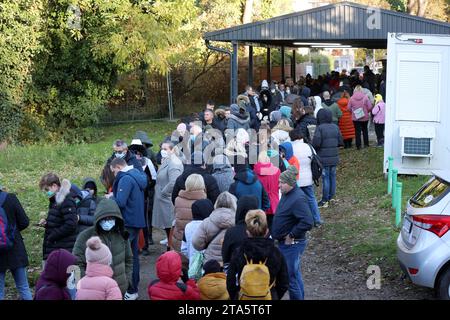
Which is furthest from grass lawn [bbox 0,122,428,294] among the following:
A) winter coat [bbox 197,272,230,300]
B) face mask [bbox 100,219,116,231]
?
winter coat [bbox 197,272,230,300]

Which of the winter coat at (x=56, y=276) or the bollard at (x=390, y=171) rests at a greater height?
the winter coat at (x=56, y=276)

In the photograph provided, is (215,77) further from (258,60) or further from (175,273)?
(175,273)

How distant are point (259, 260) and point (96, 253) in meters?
1.50

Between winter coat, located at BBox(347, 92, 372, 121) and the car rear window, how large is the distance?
1087 cm

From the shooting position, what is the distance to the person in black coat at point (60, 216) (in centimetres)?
837

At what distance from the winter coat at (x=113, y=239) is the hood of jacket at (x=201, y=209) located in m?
0.93

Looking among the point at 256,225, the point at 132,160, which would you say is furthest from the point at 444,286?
the point at 132,160

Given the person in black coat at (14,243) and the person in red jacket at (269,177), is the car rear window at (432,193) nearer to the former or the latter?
the person in red jacket at (269,177)

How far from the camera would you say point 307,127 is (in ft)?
48.9

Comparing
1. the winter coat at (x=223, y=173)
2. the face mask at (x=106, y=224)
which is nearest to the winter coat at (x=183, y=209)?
the winter coat at (x=223, y=173)

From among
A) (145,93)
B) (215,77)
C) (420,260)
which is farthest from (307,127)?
(215,77)

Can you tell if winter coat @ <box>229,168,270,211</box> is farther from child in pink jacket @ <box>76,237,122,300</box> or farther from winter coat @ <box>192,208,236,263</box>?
child in pink jacket @ <box>76,237,122,300</box>

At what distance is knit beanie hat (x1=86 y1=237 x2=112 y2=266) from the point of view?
265 inches

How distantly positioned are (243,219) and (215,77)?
1254 inches
